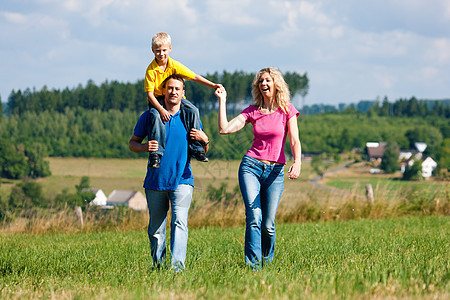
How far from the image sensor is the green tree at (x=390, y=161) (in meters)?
100

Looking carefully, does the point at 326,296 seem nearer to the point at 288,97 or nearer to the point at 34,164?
the point at 288,97

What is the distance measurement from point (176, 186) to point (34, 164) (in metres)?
83.6

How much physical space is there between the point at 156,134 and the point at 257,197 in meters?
1.25

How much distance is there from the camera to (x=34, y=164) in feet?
269

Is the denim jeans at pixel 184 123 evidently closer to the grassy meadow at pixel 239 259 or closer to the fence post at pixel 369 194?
the grassy meadow at pixel 239 259

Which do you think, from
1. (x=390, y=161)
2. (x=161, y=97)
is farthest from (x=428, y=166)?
(x=161, y=97)

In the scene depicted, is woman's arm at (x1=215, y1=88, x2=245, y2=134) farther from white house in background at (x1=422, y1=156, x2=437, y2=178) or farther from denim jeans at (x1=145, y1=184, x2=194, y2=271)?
white house in background at (x1=422, y1=156, x2=437, y2=178)

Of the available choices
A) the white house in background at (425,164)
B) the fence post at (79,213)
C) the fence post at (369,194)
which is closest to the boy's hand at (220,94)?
the fence post at (79,213)

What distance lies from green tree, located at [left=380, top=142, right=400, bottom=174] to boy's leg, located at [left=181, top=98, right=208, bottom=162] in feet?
330

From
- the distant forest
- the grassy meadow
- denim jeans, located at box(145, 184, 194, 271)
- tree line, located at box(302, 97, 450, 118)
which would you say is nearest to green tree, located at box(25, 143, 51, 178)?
the distant forest

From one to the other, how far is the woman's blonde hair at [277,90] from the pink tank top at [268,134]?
3.8 inches

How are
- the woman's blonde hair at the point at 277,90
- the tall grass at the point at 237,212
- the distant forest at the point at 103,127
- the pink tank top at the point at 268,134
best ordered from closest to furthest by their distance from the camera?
the pink tank top at the point at 268,134 < the woman's blonde hair at the point at 277,90 < the tall grass at the point at 237,212 < the distant forest at the point at 103,127

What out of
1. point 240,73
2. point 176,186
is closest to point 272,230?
point 176,186

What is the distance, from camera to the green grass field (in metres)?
3.39
